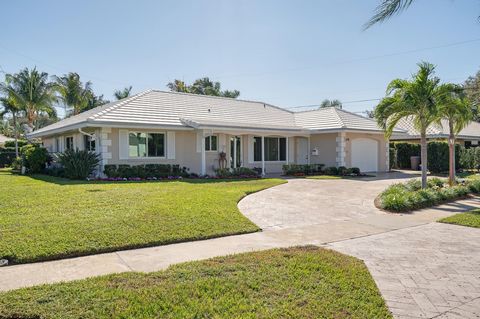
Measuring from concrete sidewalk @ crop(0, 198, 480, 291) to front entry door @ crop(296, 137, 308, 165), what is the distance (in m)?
14.9

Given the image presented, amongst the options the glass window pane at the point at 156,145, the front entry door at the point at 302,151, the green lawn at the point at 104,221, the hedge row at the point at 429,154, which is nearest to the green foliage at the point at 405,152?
the hedge row at the point at 429,154

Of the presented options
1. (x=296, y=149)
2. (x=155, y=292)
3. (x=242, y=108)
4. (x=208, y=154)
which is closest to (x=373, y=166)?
(x=296, y=149)

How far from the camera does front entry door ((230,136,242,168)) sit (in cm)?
2211

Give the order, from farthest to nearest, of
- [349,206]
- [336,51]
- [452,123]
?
[336,51] < [452,123] < [349,206]

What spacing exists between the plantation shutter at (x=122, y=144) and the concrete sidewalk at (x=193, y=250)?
1221cm

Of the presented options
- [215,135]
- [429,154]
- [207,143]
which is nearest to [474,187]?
[429,154]

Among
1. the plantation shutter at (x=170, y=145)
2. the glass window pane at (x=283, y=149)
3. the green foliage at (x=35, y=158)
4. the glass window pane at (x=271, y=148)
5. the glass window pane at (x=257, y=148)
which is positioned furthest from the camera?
the glass window pane at (x=283, y=149)

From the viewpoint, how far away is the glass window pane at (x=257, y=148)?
23047 millimetres

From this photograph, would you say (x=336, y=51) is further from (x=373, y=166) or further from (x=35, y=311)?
(x=35, y=311)

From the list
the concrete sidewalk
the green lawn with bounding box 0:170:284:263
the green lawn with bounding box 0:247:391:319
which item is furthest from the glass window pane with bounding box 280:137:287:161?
the green lawn with bounding box 0:247:391:319

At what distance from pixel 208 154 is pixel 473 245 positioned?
15424 mm

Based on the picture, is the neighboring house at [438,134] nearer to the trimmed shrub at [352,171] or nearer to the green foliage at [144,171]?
the trimmed shrub at [352,171]

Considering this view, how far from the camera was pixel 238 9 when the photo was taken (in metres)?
9.92

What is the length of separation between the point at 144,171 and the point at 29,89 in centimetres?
1930
